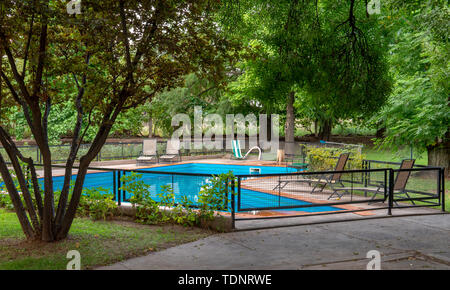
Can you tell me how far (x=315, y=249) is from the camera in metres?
6.66

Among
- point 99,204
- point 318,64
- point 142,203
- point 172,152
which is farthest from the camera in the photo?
point 172,152

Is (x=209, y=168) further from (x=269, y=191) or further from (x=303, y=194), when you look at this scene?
(x=269, y=191)

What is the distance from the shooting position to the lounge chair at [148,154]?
2324 cm

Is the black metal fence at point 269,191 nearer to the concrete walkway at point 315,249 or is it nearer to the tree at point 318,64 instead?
the concrete walkway at point 315,249

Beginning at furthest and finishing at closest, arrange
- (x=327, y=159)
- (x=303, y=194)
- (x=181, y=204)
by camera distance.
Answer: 1. (x=327, y=159)
2. (x=303, y=194)
3. (x=181, y=204)

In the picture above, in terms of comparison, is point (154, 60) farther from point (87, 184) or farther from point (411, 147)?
point (411, 147)

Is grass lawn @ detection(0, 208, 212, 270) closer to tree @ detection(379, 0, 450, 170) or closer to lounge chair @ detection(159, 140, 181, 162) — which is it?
tree @ detection(379, 0, 450, 170)

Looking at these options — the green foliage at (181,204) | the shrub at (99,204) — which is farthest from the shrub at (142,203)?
the shrub at (99,204)

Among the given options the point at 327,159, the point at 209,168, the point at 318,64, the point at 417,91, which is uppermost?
the point at 417,91

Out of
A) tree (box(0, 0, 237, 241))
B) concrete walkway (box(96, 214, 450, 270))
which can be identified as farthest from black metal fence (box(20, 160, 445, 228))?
tree (box(0, 0, 237, 241))

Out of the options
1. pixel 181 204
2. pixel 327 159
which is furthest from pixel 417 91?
pixel 181 204

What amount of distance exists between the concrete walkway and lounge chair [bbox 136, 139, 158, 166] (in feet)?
52.6

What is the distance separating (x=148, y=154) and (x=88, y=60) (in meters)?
16.3

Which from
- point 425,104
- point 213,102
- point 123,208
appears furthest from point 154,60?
point 213,102
